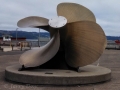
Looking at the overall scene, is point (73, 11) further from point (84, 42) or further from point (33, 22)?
point (33, 22)

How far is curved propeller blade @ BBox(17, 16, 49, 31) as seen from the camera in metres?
11.6

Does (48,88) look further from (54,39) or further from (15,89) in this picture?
(54,39)

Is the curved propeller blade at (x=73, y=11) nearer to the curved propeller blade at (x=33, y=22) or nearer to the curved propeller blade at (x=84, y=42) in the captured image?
the curved propeller blade at (x=84, y=42)

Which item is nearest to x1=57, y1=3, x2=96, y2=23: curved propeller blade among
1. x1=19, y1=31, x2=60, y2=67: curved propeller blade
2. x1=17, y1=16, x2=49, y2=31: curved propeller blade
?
x1=17, y1=16, x2=49, y2=31: curved propeller blade

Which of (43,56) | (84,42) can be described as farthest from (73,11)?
(43,56)

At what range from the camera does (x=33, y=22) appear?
38.5 ft

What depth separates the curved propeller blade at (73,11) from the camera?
11125 millimetres

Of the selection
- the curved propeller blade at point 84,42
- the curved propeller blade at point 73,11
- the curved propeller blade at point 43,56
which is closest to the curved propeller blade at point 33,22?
the curved propeller blade at point 73,11

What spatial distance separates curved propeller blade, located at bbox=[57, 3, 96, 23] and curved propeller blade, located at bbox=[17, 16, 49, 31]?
969mm

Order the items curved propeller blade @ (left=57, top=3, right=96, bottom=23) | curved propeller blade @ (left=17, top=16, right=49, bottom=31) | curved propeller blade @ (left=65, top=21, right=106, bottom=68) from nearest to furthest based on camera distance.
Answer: curved propeller blade @ (left=65, top=21, right=106, bottom=68)
curved propeller blade @ (left=57, top=3, right=96, bottom=23)
curved propeller blade @ (left=17, top=16, right=49, bottom=31)

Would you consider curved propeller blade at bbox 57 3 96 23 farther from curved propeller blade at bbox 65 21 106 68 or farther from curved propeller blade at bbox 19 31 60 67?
curved propeller blade at bbox 19 31 60 67

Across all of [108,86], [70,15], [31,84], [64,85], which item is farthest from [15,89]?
[70,15]

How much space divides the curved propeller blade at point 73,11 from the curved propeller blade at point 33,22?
97 centimetres

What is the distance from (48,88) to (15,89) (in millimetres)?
1128
